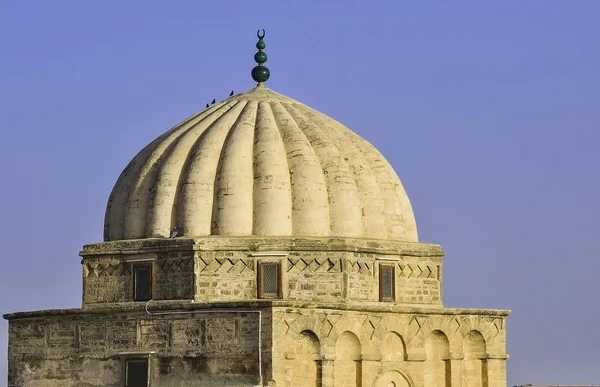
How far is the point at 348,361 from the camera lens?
32.5 m

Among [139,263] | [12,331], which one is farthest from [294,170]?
[12,331]

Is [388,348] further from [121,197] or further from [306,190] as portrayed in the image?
[121,197]

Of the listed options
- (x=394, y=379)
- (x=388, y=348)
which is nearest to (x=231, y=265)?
(x=388, y=348)

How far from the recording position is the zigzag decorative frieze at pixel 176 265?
32.9m

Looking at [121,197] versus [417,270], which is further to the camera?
[121,197]

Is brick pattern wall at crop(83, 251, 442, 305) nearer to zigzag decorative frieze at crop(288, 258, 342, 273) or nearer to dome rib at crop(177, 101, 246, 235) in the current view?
zigzag decorative frieze at crop(288, 258, 342, 273)

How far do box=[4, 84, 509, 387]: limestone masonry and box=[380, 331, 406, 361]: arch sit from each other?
2cm

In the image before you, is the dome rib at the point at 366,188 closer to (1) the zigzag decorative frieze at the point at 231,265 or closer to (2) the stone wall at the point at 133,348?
(1) the zigzag decorative frieze at the point at 231,265

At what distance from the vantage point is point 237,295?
32781 millimetres

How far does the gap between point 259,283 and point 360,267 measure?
182 cm

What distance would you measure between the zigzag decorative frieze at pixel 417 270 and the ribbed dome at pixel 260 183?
61 cm

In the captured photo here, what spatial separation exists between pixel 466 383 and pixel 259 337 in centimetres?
470

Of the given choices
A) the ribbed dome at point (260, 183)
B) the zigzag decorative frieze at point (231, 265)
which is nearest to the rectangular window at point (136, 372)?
the zigzag decorative frieze at point (231, 265)

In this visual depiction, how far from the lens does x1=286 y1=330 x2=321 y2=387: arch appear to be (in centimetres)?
3167
